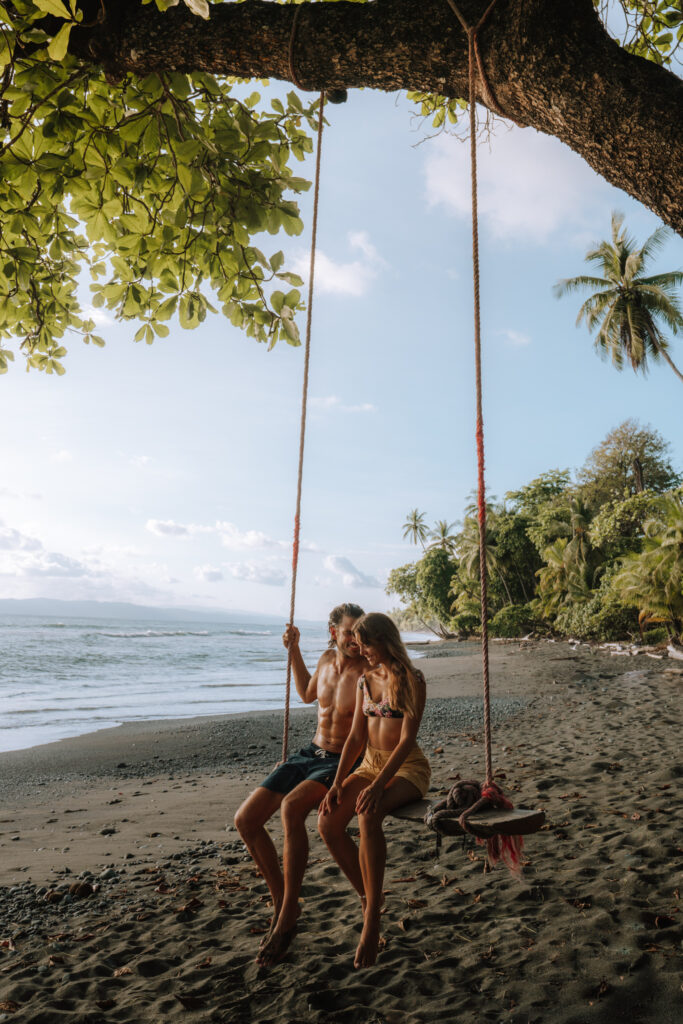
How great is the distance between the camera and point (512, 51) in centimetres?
213

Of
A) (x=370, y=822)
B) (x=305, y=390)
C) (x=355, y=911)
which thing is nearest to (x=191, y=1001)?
(x=370, y=822)

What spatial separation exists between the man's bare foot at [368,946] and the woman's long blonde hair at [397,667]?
0.95 metres

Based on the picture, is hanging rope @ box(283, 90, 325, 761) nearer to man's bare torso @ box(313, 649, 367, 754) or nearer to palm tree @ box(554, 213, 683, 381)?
man's bare torso @ box(313, 649, 367, 754)

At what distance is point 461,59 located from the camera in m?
2.28

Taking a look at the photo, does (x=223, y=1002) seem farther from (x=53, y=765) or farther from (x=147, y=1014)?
(x=53, y=765)

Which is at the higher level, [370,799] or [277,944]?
[370,799]

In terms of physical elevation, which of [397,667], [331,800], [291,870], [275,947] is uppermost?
[397,667]

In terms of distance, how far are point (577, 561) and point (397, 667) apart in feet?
89.6

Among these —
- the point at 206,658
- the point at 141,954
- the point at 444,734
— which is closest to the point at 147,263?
the point at 141,954

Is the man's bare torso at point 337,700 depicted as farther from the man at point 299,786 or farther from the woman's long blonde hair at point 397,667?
the woman's long blonde hair at point 397,667

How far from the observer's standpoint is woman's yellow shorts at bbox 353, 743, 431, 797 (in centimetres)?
314

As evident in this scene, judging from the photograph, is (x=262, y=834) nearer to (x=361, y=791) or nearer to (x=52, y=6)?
(x=361, y=791)

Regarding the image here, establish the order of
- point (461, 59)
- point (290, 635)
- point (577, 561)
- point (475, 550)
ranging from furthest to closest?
1. point (475, 550)
2. point (577, 561)
3. point (290, 635)
4. point (461, 59)

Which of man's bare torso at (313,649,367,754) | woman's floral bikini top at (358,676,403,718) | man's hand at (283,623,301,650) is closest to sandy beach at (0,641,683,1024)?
man's bare torso at (313,649,367,754)
